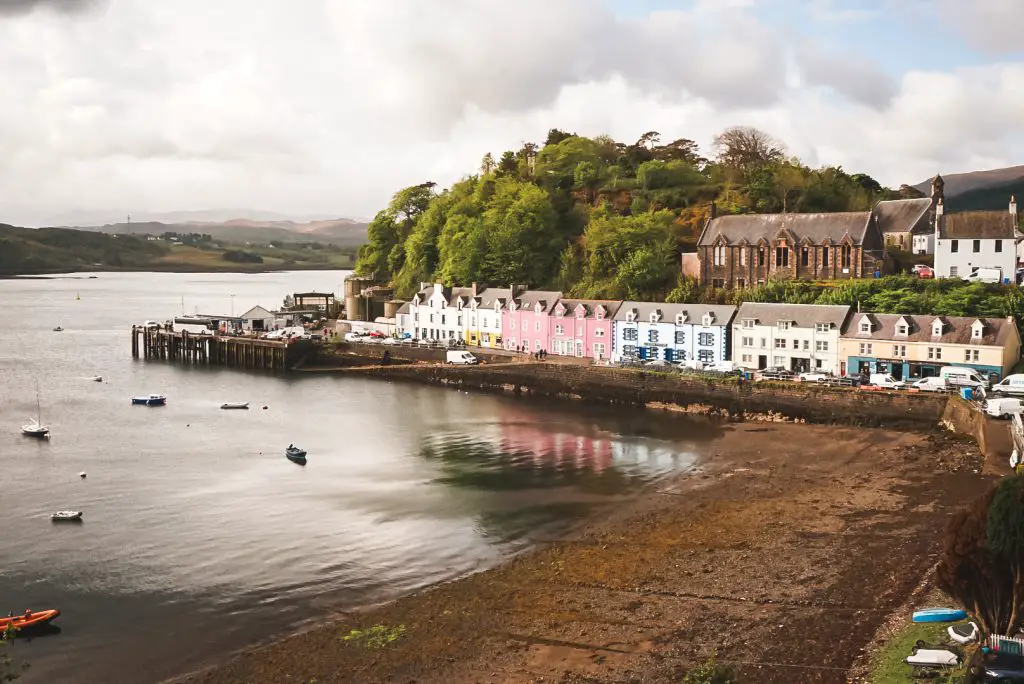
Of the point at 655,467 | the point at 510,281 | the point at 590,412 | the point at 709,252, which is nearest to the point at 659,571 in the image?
the point at 655,467

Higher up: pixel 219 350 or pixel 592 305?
pixel 592 305

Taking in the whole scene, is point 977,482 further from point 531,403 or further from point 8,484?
point 8,484

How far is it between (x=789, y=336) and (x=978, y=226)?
45.1ft

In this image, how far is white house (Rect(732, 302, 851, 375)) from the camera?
45.4m

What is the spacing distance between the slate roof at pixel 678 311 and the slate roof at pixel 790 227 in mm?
8316

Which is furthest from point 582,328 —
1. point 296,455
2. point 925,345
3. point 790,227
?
point 296,455

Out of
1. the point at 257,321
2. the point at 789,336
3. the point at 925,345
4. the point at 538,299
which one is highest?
the point at 538,299

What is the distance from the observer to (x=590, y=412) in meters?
46.0

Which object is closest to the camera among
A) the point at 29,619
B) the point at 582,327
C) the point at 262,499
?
the point at 29,619

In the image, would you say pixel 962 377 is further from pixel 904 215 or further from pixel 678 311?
pixel 904 215

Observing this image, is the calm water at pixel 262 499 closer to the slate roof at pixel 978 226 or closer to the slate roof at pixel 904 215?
the slate roof at pixel 978 226

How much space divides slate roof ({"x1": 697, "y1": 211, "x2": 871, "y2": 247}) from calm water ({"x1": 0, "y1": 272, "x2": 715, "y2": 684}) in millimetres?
19140

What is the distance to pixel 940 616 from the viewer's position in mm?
18094

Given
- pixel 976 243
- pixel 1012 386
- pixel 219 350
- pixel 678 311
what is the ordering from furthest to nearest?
pixel 219 350 < pixel 678 311 < pixel 976 243 < pixel 1012 386
